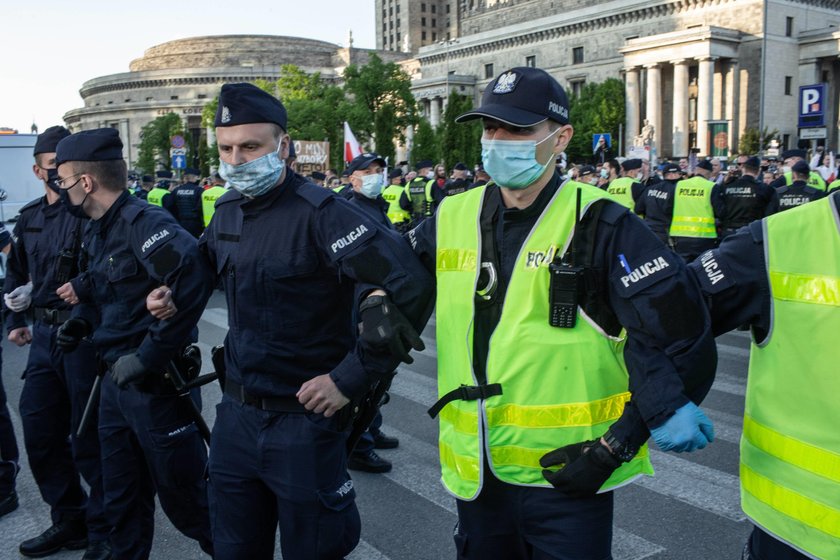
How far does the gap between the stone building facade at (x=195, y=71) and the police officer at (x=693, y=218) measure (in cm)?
10981

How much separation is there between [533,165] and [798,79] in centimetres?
7324

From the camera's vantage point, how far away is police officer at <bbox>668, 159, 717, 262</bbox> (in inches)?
472

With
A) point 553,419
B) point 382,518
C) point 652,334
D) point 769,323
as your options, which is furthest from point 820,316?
point 382,518

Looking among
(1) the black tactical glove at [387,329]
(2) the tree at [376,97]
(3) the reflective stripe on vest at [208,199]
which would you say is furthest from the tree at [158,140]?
(1) the black tactical glove at [387,329]

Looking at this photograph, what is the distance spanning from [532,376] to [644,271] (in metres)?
0.46

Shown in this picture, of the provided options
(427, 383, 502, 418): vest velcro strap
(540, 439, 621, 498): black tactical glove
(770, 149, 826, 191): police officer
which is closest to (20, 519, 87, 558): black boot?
(427, 383, 502, 418): vest velcro strap

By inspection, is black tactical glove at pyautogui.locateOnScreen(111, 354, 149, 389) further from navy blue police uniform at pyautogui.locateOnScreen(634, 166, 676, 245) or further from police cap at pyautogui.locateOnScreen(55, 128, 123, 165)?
navy blue police uniform at pyautogui.locateOnScreen(634, 166, 676, 245)

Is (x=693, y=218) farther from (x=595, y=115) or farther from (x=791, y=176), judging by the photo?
(x=595, y=115)

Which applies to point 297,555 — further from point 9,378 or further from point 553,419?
point 9,378

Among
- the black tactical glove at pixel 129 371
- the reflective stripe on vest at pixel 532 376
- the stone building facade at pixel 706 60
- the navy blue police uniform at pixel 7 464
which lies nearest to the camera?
the reflective stripe on vest at pixel 532 376

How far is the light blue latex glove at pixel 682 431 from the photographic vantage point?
87.8 inches

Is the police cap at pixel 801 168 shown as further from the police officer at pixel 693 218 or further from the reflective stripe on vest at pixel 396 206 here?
the reflective stripe on vest at pixel 396 206

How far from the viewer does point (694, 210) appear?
12062 mm

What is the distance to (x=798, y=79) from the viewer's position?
2633 inches
